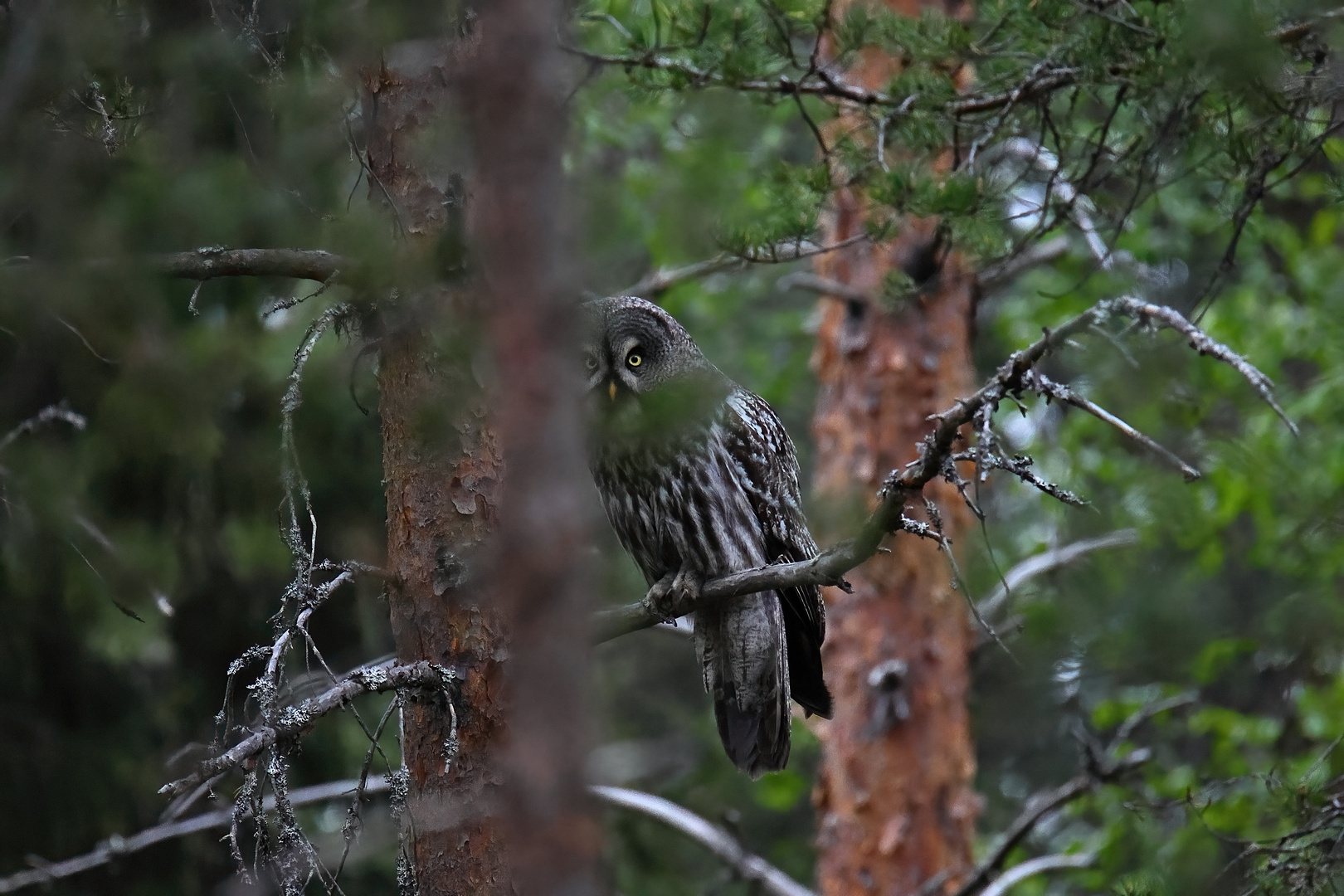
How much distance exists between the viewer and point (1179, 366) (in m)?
4.05

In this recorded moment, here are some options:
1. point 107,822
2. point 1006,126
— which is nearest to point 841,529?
point 1006,126

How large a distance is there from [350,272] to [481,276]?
34 cm

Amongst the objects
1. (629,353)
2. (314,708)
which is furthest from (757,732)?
(314,708)

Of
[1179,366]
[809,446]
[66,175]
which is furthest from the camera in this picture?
[809,446]

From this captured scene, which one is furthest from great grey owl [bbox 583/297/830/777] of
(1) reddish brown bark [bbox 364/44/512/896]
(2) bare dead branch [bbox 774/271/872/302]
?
(2) bare dead branch [bbox 774/271/872/302]

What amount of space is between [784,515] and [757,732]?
0.78 metres

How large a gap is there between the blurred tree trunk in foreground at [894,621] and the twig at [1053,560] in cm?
20

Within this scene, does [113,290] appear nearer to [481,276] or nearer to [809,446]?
[481,276]

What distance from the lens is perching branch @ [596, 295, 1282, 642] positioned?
2701 millimetres

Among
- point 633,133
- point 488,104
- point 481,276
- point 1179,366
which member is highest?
point 633,133

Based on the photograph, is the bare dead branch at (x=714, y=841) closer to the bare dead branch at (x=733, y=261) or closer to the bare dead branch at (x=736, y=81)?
the bare dead branch at (x=733, y=261)

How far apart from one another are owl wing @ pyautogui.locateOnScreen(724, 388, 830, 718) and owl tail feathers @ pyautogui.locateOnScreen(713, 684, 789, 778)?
124 millimetres

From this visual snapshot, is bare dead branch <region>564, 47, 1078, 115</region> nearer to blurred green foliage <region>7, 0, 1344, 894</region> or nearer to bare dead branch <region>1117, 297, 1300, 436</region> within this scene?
blurred green foliage <region>7, 0, 1344, 894</region>

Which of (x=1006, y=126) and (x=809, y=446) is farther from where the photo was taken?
(x=809, y=446)
